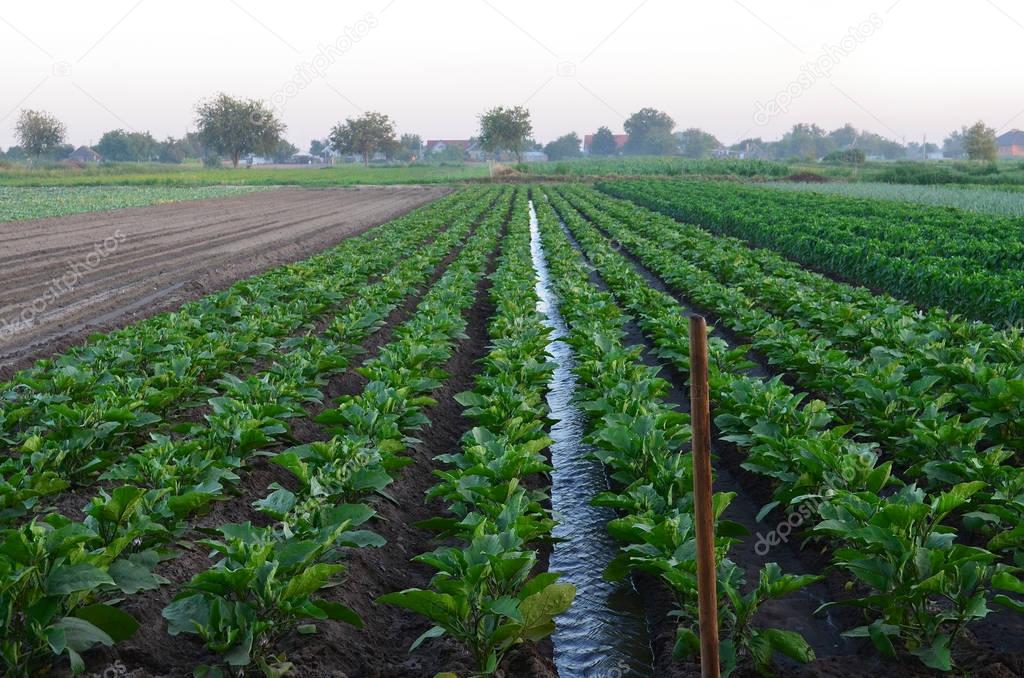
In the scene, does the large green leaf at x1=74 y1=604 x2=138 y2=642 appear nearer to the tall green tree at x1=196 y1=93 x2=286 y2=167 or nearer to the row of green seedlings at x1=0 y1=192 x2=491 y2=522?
the row of green seedlings at x1=0 y1=192 x2=491 y2=522

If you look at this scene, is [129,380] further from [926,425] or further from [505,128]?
[505,128]


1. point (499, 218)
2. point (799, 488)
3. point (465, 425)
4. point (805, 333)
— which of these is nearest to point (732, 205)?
point (499, 218)

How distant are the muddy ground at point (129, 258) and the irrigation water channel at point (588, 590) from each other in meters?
6.83

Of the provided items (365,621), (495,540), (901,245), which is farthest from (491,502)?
(901,245)

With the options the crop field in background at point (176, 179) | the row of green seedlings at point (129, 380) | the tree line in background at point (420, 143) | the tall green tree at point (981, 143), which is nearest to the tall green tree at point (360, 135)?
the tree line in background at point (420, 143)

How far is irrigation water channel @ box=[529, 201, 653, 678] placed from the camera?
4098 mm

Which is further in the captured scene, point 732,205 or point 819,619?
point 732,205

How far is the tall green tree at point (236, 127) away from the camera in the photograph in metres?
101

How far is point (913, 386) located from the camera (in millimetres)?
6000

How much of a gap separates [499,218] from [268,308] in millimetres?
17823

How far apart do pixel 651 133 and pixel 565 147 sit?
59.4ft

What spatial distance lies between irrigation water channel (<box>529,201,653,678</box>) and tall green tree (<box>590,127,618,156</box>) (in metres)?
156

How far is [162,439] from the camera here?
509 cm

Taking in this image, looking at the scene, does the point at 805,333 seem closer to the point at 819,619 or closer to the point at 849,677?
the point at 819,619
